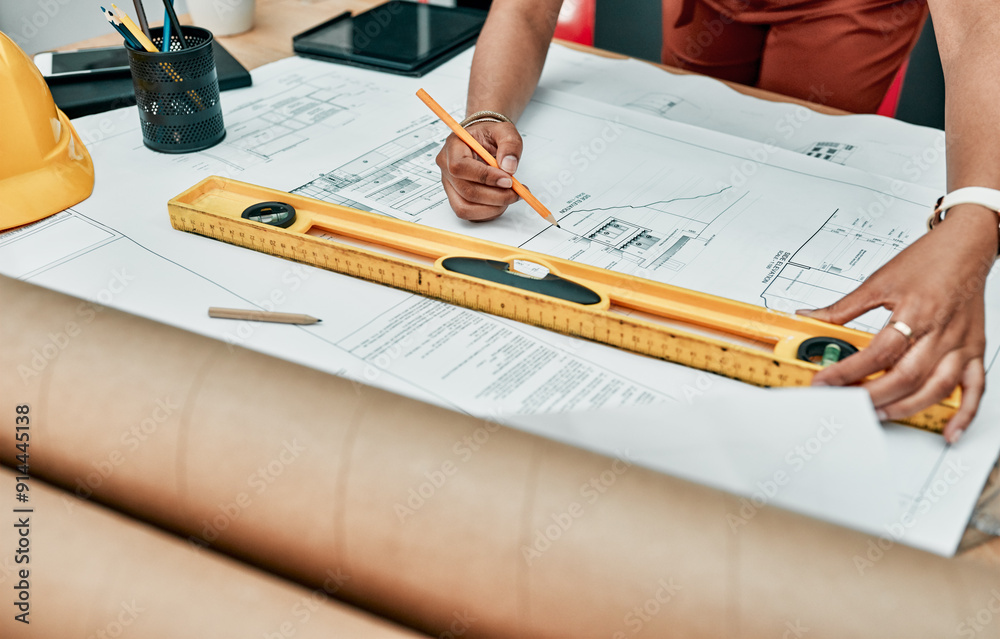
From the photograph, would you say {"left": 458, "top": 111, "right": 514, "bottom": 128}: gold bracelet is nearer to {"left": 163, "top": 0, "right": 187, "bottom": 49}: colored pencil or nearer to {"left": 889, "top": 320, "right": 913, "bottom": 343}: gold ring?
{"left": 163, "top": 0, "right": 187, "bottom": 49}: colored pencil

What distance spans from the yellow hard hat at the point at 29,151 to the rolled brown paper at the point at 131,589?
323mm

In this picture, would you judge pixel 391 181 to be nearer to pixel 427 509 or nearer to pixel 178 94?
pixel 178 94

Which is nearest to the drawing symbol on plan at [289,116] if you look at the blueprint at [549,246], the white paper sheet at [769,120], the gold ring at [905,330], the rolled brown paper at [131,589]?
the blueprint at [549,246]

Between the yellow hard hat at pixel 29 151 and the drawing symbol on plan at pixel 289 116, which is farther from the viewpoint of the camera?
the drawing symbol on plan at pixel 289 116

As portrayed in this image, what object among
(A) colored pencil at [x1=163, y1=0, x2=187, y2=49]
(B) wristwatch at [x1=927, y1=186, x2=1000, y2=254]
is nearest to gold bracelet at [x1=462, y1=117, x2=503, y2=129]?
(A) colored pencil at [x1=163, y1=0, x2=187, y2=49]

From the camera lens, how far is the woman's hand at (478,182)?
2.81 ft

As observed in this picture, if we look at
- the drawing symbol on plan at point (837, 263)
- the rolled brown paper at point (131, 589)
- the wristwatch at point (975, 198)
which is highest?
the wristwatch at point (975, 198)

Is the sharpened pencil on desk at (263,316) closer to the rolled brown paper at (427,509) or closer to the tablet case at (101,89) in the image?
the rolled brown paper at (427,509)

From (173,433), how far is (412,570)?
0.28 metres

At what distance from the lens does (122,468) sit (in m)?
0.78

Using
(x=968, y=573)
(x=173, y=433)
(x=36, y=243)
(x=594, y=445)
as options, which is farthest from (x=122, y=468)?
(x=968, y=573)

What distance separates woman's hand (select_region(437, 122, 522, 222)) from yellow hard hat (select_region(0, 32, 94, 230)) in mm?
440

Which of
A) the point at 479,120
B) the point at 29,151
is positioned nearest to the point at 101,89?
the point at 29,151

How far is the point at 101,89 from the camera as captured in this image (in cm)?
112
